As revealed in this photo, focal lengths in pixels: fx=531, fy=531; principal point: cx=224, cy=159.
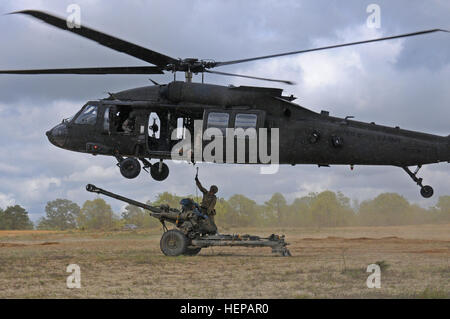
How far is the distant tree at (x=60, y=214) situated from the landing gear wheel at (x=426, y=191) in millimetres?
54879

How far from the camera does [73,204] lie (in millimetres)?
66875

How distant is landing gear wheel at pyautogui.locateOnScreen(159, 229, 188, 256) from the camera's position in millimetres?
13781

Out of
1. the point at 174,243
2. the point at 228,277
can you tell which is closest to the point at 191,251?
the point at 174,243

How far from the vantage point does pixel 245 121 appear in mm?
15469

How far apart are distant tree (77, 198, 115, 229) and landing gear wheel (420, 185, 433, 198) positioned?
150 ft

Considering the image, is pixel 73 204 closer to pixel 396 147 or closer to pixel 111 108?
pixel 111 108

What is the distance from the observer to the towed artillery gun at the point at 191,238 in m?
13.8
